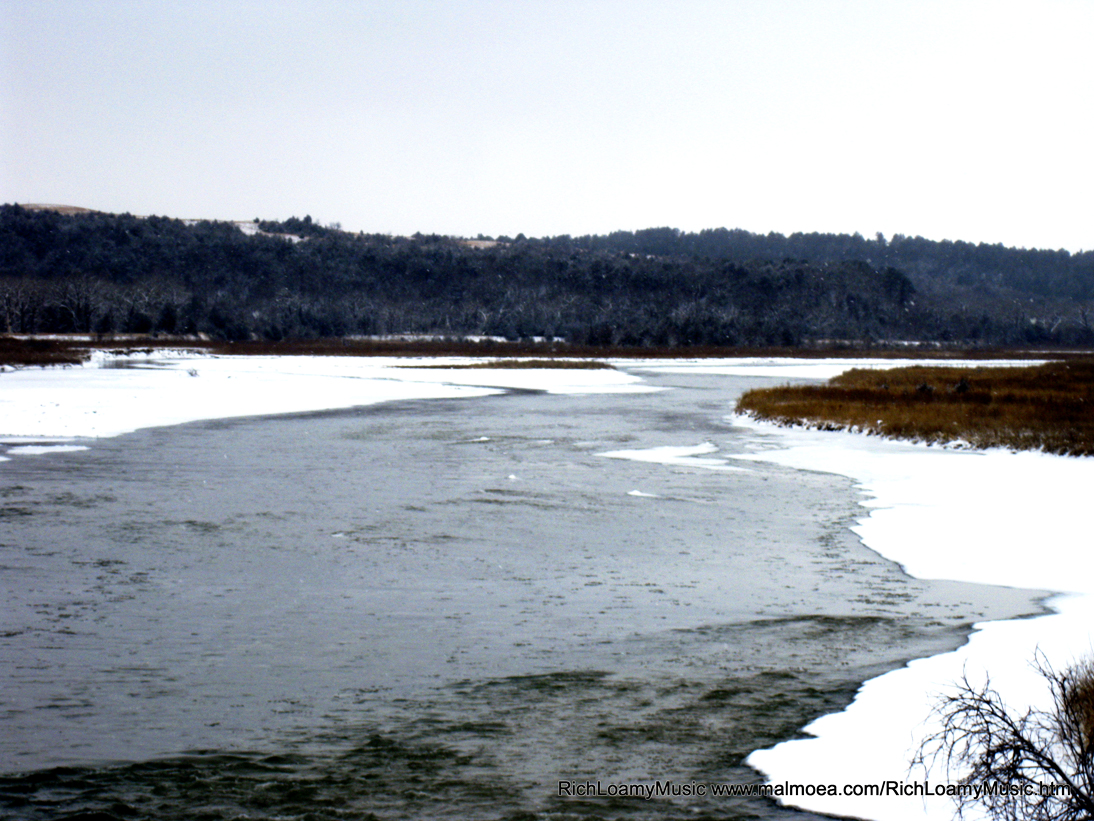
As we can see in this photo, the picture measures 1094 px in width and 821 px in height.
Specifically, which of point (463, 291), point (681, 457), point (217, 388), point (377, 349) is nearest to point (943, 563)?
point (681, 457)

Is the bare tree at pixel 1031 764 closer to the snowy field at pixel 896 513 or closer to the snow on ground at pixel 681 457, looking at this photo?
the snowy field at pixel 896 513

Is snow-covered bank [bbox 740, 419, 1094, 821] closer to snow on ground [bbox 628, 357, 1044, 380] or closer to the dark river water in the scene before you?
the dark river water

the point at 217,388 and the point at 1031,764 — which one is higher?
the point at 1031,764

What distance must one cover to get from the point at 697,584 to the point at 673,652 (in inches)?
104

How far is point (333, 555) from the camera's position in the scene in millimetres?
12719

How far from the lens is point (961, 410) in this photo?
30359mm

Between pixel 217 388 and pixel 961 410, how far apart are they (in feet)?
97.4

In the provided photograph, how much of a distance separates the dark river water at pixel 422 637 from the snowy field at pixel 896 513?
0.35m

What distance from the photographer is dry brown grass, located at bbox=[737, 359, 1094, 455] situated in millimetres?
24891

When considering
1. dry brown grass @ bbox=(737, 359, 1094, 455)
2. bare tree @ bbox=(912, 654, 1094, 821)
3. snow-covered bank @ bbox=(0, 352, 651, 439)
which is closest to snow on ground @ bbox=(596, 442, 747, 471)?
dry brown grass @ bbox=(737, 359, 1094, 455)

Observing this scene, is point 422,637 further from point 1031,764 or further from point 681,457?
point 681,457

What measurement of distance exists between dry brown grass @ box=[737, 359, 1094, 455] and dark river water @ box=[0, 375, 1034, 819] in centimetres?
824

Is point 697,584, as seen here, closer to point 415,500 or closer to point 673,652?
point 673,652

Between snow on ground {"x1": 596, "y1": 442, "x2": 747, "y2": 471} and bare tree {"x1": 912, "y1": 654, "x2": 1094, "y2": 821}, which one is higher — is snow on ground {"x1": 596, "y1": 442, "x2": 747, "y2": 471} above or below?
below
